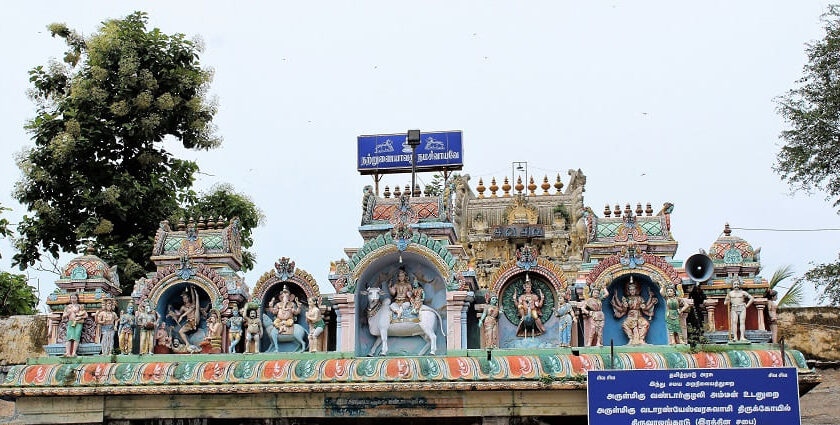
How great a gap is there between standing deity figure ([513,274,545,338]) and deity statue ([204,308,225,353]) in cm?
552

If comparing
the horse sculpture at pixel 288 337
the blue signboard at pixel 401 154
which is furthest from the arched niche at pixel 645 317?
the blue signboard at pixel 401 154

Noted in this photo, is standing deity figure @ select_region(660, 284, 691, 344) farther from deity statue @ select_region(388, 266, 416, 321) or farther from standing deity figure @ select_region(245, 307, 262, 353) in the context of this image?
standing deity figure @ select_region(245, 307, 262, 353)

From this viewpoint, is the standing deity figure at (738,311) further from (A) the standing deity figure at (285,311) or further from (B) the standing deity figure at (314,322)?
(A) the standing deity figure at (285,311)

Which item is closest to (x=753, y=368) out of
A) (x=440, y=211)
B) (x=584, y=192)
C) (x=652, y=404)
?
(x=652, y=404)

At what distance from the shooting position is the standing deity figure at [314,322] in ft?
64.6

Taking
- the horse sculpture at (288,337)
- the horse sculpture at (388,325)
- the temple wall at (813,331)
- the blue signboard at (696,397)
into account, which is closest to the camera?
the blue signboard at (696,397)

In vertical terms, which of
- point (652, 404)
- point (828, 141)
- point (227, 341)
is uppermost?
point (828, 141)

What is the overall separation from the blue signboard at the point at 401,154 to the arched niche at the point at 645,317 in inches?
392

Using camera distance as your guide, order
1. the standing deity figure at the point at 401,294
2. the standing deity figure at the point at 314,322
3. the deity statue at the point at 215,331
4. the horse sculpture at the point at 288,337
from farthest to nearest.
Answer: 1. the deity statue at the point at 215,331
2. the horse sculpture at the point at 288,337
3. the standing deity figure at the point at 401,294
4. the standing deity figure at the point at 314,322

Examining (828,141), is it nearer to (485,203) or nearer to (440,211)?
(440,211)

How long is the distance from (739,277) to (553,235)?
16.6m

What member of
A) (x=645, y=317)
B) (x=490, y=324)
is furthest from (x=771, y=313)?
(x=490, y=324)

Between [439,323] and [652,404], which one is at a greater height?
[439,323]

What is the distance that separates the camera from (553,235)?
35688mm
